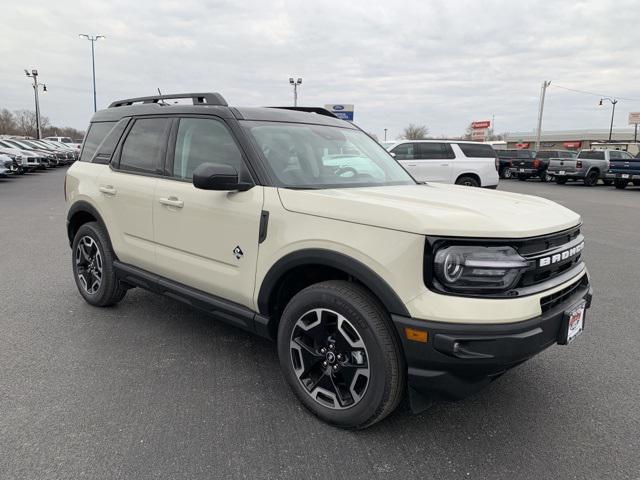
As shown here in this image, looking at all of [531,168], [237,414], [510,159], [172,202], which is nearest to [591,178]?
[531,168]

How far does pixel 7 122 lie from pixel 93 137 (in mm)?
92153

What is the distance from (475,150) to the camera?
592 inches

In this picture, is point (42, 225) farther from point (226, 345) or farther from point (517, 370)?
point (517, 370)

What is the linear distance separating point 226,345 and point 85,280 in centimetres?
179

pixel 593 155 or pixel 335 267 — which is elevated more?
pixel 593 155

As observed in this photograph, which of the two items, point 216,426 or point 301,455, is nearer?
point 301,455

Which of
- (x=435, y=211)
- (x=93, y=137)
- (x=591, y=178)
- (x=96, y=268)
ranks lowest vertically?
(x=96, y=268)

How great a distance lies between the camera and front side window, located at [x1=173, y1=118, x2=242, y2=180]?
3346 mm

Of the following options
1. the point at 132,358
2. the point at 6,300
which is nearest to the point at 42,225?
the point at 6,300

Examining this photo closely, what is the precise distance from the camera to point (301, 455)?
8.32ft

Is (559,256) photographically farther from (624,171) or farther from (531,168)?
(531,168)

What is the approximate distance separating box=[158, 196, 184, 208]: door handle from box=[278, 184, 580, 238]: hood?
93 cm

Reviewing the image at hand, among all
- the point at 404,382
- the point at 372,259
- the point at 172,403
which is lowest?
the point at 172,403

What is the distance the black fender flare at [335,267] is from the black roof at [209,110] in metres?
1.16
